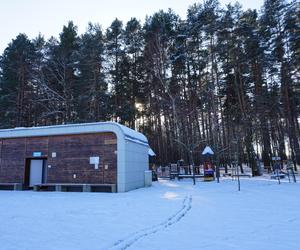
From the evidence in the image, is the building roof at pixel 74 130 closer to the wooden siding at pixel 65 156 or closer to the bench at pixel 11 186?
the wooden siding at pixel 65 156

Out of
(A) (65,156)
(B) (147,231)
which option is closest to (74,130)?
(A) (65,156)

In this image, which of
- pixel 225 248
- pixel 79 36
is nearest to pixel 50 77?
pixel 79 36

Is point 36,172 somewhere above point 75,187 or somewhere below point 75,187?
above

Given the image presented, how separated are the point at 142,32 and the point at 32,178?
1979 cm

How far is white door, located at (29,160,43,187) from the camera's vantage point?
55.5ft

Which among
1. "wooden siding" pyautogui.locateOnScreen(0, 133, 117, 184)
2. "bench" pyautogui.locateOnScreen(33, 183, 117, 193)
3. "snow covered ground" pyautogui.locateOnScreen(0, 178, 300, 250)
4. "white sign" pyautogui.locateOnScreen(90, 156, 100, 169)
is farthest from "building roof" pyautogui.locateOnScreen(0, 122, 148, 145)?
"snow covered ground" pyautogui.locateOnScreen(0, 178, 300, 250)

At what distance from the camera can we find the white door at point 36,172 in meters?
16.9

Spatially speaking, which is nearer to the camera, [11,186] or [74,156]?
[74,156]

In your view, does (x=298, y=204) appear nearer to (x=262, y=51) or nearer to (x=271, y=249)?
(x=271, y=249)

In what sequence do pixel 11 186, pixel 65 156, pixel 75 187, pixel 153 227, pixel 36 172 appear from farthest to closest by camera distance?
pixel 36 172 < pixel 11 186 < pixel 65 156 < pixel 75 187 < pixel 153 227

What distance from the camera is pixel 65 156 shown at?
1598cm

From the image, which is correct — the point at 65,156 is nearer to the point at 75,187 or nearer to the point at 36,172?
the point at 75,187

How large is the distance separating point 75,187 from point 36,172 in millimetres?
3534

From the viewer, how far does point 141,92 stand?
29562 mm
